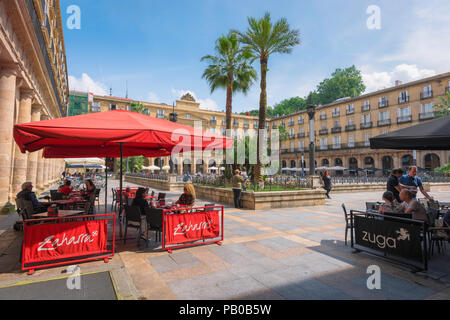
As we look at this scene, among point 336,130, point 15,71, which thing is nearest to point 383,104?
point 336,130

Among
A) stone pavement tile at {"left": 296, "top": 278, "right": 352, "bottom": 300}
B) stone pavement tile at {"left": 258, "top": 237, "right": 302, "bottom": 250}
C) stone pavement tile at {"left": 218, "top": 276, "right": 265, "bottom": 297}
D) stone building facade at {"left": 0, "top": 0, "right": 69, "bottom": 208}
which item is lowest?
stone pavement tile at {"left": 258, "top": 237, "right": 302, "bottom": 250}

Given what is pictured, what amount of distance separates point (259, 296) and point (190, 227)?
2428mm

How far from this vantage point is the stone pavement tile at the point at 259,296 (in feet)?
10.6

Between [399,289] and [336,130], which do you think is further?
[336,130]

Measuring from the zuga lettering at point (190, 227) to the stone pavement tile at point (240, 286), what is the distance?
1836 millimetres

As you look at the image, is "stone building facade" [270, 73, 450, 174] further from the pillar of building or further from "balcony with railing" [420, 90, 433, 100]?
the pillar of building

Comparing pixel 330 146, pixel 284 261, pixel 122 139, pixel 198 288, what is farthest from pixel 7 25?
pixel 330 146

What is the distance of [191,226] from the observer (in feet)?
17.6

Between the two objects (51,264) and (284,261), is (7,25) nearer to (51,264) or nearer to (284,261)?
(51,264)

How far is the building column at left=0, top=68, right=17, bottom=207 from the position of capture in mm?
8781

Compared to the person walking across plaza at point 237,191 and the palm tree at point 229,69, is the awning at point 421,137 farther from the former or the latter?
the palm tree at point 229,69

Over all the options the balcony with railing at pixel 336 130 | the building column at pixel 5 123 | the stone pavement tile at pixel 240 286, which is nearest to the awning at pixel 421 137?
the stone pavement tile at pixel 240 286

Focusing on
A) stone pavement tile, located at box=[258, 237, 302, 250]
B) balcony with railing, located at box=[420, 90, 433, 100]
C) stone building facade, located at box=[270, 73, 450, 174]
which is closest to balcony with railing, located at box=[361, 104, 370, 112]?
stone building facade, located at box=[270, 73, 450, 174]

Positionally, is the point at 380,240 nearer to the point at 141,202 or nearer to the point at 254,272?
the point at 254,272
